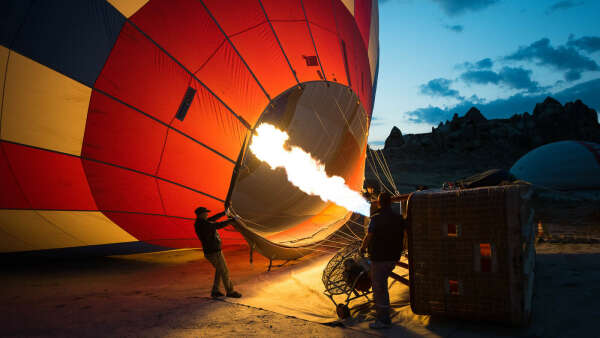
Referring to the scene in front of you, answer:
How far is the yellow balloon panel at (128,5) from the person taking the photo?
13.7ft

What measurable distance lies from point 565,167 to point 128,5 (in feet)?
62.9

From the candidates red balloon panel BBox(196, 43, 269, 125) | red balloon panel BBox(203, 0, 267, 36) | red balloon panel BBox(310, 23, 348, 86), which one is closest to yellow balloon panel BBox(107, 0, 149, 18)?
red balloon panel BBox(203, 0, 267, 36)

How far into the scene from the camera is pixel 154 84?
4348 millimetres

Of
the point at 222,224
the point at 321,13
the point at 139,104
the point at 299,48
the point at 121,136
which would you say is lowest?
the point at 222,224

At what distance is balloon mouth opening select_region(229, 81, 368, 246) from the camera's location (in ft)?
A: 24.3

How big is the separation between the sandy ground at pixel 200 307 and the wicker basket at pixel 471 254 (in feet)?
0.64

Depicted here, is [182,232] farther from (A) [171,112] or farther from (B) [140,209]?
(A) [171,112]

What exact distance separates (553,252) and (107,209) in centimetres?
646

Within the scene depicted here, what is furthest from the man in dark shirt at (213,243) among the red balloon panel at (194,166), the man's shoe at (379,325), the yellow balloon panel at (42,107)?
the man's shoe at (379,325)

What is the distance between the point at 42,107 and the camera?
4.18m

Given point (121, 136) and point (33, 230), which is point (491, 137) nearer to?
point (121, 136)

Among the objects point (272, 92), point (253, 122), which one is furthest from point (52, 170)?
point (272, 92)

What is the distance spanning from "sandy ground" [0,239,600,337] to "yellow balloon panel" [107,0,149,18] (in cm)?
328

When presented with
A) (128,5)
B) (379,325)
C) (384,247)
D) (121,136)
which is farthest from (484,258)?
(128,5)
